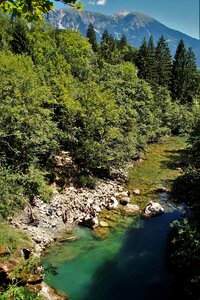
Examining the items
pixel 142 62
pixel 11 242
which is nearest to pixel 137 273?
pixel 11 242

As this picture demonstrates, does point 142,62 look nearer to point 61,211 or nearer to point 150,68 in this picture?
point 150,68

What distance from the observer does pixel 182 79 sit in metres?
63.5

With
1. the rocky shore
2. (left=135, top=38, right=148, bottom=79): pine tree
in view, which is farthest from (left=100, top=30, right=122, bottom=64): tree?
the rocky shore

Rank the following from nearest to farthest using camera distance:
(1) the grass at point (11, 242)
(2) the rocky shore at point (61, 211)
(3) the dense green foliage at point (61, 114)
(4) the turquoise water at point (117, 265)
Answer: (1) the grass at point (11, 242)
(4) the turquoise water at point (117, 265)
(2) the rocky shore at point (61, 211)
(3) the dense green foliage at point (61, 114)

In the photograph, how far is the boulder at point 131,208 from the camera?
22.2m

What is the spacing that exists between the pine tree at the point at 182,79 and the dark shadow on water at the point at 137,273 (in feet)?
153

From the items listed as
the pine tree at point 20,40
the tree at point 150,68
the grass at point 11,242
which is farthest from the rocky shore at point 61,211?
the tree at point 150,68

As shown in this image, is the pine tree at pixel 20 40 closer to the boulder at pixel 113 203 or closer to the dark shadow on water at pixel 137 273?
the boulder at pixel 113 203

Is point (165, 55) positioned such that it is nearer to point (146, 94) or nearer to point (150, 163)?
point (146, 94)

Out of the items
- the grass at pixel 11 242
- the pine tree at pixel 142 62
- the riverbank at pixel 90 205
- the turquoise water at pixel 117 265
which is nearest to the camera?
the grass at pixel 11 242

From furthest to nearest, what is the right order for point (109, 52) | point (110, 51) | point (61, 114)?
point (110, 51) < point (109, 52) < point (61, 114)

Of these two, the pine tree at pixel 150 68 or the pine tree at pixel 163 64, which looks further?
the pine tree at pixel 163 64

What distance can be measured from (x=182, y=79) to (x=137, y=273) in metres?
54.7

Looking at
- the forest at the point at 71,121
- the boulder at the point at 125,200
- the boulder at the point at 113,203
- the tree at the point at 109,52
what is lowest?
the boulder at the point at 113,203
